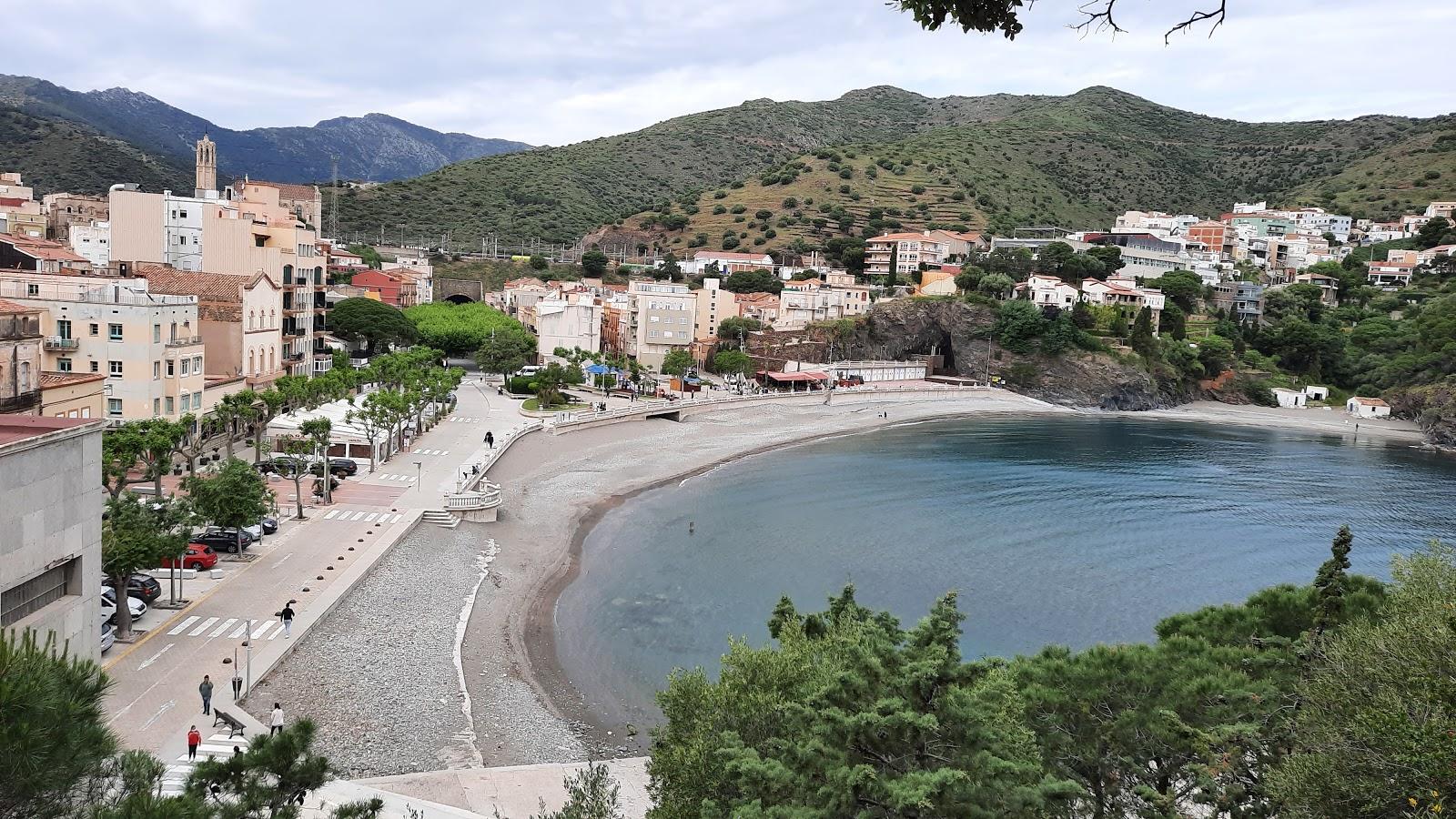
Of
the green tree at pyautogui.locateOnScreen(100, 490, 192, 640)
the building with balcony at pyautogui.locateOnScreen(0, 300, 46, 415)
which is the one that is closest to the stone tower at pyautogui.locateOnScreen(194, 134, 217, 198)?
the building with balcony at pyautogui.locateOnScreen(0, 300, 46, 415)

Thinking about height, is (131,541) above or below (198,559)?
above

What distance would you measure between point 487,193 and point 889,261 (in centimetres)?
6099

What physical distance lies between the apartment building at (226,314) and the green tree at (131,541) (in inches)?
895

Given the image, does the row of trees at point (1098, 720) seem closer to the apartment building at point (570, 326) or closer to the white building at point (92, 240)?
the white building at point (92, 240)

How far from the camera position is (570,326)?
7819 cm

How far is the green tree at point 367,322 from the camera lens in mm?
68812

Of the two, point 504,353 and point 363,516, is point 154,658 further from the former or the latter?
point 504,353

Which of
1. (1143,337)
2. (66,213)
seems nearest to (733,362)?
(1143,337)

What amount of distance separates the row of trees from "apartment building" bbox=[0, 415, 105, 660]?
8.08 m

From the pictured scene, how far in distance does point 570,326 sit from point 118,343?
45226 mm

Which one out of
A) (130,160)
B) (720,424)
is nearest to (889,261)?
(720,424)

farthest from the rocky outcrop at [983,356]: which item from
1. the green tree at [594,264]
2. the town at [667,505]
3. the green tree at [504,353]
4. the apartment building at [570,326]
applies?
the green tree at [594,264]

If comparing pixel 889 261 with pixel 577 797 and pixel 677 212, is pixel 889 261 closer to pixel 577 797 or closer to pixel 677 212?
pixel 677 212

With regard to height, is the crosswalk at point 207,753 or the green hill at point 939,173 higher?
the green hill at point 939,173
